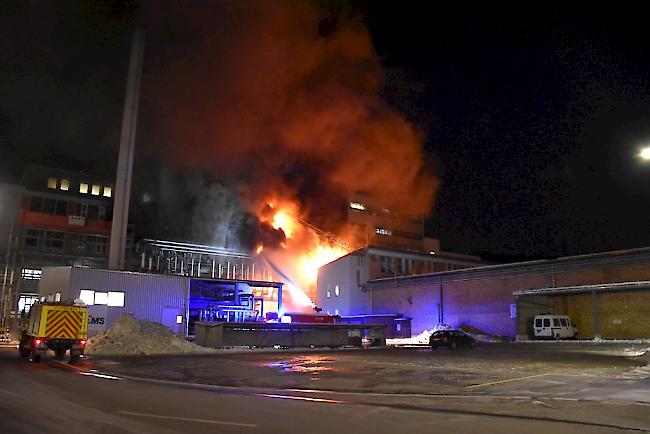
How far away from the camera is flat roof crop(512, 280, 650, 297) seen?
32.8 m

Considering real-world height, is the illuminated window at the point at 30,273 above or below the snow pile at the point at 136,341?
above

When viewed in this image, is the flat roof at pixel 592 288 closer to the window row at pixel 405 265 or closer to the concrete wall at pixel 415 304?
the concrete wall at pixel 415 304

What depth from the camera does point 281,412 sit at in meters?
9.38

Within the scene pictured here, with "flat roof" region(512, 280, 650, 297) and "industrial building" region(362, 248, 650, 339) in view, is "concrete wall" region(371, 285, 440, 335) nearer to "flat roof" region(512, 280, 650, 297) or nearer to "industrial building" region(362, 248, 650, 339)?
"industrial building" region(362, 248, 650, 339)

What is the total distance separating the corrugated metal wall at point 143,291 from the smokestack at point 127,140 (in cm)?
803

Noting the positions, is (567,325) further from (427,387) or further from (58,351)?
(58,351)

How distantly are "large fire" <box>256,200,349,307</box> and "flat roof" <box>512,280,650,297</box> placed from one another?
22.5 meters

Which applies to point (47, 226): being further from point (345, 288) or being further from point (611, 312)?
point (611, 312)

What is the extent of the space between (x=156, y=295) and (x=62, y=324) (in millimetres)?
14459

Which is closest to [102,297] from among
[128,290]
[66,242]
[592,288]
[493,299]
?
[128,290]

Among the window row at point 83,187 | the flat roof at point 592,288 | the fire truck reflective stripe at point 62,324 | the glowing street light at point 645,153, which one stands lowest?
the fire truck reflective stripe at point 62,324

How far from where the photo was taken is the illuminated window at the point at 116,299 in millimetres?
34219

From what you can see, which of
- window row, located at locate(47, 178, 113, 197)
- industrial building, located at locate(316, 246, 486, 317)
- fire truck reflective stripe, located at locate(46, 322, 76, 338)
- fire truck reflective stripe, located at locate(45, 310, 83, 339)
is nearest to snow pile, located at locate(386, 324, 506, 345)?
industrial building, located at locate(316, 246, 486, 317)

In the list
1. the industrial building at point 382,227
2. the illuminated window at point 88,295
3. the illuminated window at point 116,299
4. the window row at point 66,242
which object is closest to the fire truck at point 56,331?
the illuminated window at point 88,295
